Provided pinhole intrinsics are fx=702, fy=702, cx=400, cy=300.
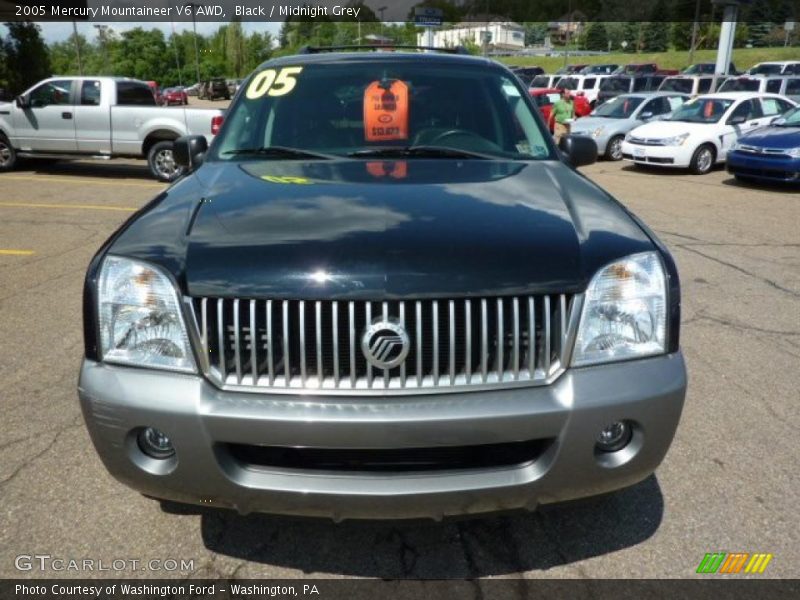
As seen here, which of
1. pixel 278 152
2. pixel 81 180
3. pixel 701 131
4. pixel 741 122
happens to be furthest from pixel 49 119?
pixel 741 122

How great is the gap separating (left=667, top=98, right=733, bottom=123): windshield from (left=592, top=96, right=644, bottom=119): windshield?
6.20 ft

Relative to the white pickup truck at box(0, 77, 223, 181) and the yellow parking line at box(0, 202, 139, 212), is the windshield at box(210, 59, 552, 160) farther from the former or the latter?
the white pickup truck at box(0, 77, 223, 181)

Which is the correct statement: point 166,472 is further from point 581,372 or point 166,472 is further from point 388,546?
point 581,372

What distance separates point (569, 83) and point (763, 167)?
60.5 ft

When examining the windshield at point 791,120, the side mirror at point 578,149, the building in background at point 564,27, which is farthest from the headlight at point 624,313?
the building in background at point 564,27

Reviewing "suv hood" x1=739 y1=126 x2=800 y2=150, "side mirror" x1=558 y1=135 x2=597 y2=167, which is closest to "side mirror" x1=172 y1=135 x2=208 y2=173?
"side mirror" x1=558 y1=135 x2=597 y2=167

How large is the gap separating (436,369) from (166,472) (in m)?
0.88

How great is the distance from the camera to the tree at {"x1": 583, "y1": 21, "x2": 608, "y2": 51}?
102250 mm

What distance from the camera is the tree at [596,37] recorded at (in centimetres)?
10225

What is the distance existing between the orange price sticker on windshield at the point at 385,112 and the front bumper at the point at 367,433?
1768mm

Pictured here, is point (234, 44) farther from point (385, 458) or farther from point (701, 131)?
point (385, 458)

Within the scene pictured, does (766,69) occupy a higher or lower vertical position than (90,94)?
higher

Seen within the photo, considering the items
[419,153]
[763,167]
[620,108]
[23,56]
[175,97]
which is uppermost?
[23,56]

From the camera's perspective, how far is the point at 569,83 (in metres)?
28.8
